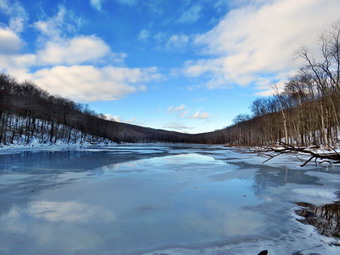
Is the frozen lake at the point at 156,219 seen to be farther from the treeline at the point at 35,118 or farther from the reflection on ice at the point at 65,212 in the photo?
the treeline at the point at 35,118

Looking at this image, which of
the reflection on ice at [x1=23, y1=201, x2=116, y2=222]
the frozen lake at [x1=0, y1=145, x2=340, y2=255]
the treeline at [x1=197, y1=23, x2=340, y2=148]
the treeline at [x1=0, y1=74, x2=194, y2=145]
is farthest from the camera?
the treeline at [x1=0, y1=74, x2=194, y2=145]

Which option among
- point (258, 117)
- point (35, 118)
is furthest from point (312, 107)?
point (35, 118)

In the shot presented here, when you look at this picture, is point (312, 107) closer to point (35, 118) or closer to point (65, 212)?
point (65, 212)

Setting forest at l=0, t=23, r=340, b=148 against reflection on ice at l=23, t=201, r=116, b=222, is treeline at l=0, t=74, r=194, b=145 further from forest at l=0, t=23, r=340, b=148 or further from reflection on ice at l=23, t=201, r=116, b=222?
reflection on ice at l=23, t=201, r=116, b=222

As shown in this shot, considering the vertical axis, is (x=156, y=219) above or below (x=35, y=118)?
below

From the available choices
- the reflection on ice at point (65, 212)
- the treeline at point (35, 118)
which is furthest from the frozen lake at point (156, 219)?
the treeline at point (35, 118)

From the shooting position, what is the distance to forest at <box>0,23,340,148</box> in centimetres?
2364

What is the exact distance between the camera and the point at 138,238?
379 centimetres

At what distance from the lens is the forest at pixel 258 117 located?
77.6 ft

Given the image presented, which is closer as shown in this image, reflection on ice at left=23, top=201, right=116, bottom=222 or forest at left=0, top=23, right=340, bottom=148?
reflection on ice at left=23, top=201, right=116, bottom=222

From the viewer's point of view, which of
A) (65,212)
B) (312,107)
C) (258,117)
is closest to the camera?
(65,212)

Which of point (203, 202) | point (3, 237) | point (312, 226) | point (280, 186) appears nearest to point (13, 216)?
point (3, 237)

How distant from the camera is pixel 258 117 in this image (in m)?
57.1

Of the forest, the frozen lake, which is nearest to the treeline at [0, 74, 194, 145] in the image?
the forest
